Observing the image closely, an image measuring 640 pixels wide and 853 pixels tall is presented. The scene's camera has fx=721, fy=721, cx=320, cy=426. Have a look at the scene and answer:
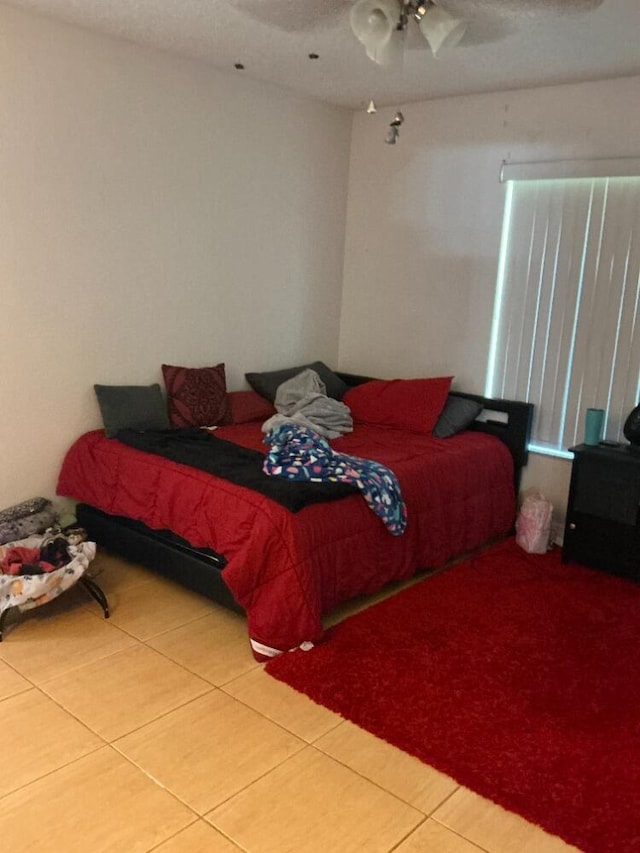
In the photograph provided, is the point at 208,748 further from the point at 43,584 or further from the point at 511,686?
the point at 511,686

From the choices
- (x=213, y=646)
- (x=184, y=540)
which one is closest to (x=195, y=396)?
(x=184, y=540)

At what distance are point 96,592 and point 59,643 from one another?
28 centimetres

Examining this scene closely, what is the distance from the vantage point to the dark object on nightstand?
3.55 meters

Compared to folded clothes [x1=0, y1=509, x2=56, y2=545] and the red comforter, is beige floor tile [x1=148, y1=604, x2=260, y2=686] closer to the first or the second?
the red comforter

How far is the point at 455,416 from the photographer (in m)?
4.18

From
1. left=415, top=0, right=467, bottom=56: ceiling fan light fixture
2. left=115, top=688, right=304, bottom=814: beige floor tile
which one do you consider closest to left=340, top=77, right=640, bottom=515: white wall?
left=415, top=0, right=467, bottom=56: ceiling fan light fixture

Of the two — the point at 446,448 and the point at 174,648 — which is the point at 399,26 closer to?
the point at 446,448

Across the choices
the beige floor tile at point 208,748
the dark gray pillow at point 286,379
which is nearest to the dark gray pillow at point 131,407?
the dark gray pillow at point 286,379

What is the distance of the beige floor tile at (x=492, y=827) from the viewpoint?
191cm

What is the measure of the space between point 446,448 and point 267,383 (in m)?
1.21

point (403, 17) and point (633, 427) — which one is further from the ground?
point (403, 17)

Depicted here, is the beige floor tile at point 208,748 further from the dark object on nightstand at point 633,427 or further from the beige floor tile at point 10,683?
the dark object on nightstand at point 633,427

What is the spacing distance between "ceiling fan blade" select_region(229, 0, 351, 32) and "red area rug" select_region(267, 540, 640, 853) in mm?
2445

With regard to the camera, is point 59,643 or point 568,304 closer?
point 59,643
